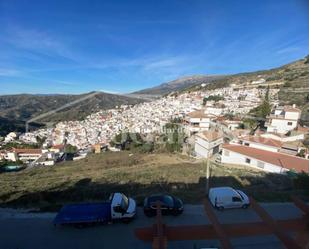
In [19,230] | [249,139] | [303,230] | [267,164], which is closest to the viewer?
[303,230]

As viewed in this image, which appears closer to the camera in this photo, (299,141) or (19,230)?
(19,230)

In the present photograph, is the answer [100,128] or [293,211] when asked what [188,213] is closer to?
[293,211]

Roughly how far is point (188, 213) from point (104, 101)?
482ft

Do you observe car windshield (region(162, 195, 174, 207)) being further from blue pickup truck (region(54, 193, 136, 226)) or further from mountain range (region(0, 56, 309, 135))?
mountain range (region(0, 56, 309, 135))

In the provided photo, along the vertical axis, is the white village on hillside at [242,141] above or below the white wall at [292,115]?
below

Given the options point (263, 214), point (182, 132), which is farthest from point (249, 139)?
point (263, 214)

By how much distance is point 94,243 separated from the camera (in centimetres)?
682

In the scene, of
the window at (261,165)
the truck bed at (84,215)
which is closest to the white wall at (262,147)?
the window at (261,165)

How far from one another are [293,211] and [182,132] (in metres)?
34.8

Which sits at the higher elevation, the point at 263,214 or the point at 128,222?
the point at 263,214

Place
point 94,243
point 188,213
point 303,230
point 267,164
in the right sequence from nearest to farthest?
point 303,230 < point 94,243 < point 188,213 < point 267,164

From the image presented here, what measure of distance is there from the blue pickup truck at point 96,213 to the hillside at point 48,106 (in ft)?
330

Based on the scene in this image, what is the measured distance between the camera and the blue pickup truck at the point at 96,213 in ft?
24.3

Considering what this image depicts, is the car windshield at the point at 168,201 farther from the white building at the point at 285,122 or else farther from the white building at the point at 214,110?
the white building at the point at 214,110
